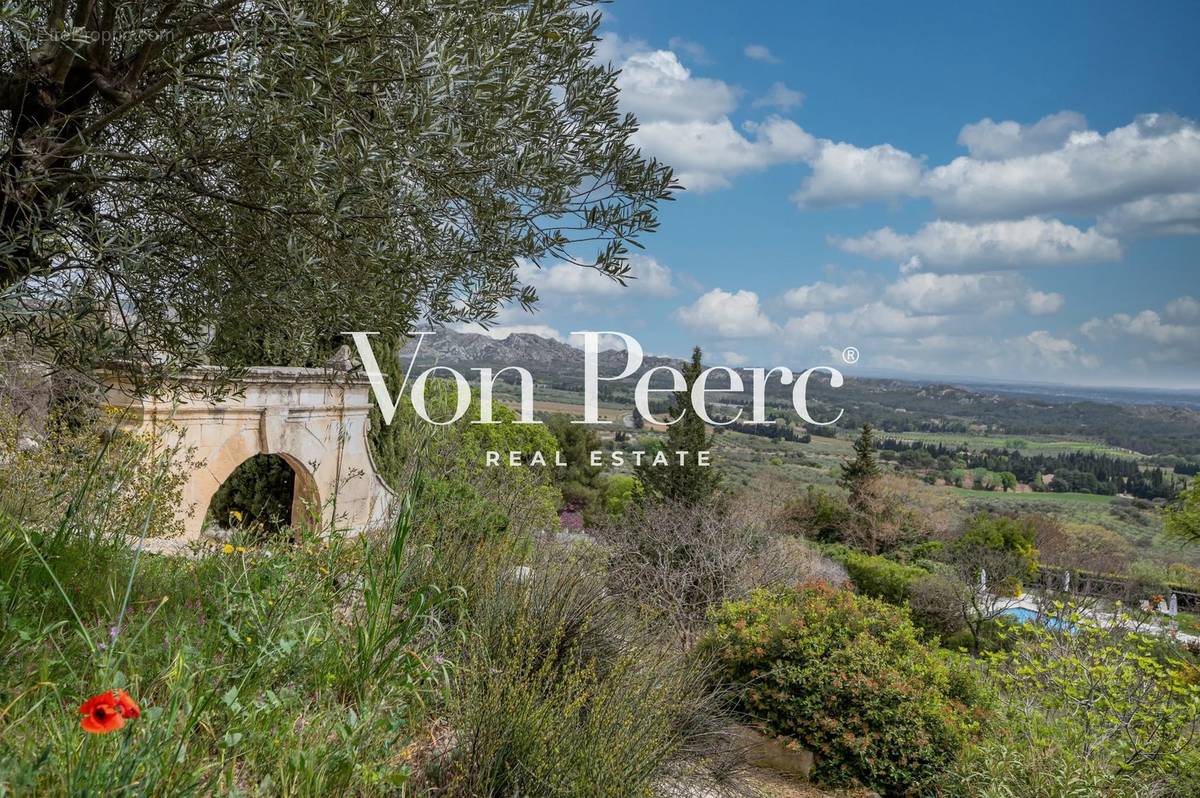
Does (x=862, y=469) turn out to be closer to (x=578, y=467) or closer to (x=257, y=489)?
(x=578, y=467)

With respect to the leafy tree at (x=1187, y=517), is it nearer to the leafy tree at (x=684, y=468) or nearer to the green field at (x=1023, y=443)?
the leafy tree at (x=684, y=468)

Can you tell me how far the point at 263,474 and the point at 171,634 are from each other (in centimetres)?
797

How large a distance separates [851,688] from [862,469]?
21.7m

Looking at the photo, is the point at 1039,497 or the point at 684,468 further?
the point at 1039,497

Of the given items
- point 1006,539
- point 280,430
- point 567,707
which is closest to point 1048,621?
point 567,707

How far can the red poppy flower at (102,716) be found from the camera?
1.14 metres

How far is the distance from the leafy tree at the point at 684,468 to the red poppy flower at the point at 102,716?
17463 millimetres

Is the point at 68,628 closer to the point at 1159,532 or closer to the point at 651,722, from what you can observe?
the point at 651,722

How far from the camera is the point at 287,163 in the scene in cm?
212

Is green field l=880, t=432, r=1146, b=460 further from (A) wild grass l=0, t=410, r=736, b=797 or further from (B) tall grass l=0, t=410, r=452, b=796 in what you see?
(B) tall grass l=0, t=410, r=452, b=796

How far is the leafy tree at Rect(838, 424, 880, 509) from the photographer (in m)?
24.9

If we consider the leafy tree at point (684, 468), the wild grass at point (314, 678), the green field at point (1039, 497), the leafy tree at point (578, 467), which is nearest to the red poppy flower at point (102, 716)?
the wild grass at point (314, 678)

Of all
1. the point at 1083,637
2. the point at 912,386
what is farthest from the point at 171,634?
the point at 912,386

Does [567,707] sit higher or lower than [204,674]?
lower
